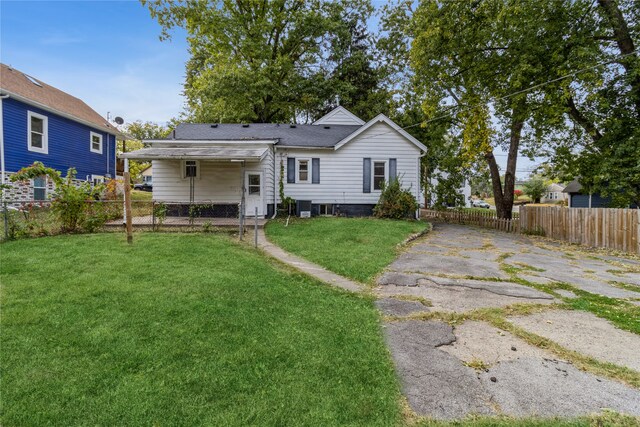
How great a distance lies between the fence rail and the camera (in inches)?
402

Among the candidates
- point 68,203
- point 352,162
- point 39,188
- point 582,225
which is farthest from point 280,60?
point 582,225

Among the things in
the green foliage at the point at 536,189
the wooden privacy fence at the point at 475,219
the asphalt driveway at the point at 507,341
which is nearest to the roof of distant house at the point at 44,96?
the asphalt driveway at the point at 507,341

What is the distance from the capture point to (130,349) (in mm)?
3139

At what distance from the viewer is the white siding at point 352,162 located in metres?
15.7

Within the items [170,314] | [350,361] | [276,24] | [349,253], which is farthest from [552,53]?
[276,24]

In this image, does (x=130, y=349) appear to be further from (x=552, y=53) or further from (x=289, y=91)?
(x=289, y=91)

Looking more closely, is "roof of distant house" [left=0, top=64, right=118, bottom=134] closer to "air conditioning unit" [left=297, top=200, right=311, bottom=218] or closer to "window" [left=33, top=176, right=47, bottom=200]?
"window" [left=33, top=176, right=47, bottom=200]

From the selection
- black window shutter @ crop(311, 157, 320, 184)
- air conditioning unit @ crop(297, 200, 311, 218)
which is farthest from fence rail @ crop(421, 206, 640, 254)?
air conditioning unit @ crop(297, 200, 311, 218)

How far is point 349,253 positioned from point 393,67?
77.7 feet

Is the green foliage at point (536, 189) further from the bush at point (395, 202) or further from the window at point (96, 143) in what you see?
the window at point (96, 143)

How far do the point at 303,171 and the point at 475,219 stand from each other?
34.2ft

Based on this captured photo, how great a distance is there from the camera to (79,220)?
9.66 meters

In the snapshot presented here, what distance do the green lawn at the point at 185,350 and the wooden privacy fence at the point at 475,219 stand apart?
45.9 ft

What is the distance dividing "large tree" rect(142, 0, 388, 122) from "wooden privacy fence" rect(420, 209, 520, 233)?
10.6m
